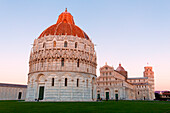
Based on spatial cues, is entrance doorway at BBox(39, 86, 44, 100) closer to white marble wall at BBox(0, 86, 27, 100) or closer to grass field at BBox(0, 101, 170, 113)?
grass field at BBox(0, 101, 170, 113)

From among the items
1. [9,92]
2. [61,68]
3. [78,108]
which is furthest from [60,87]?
[9,92]

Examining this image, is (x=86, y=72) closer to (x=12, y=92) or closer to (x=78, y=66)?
(x=78, y=66)

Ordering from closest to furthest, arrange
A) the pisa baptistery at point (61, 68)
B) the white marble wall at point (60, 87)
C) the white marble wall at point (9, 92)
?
the white marble wall at point (60, 87) → the pisa baptistery at point (61, 68) → the white marble wall at point (9, 92)

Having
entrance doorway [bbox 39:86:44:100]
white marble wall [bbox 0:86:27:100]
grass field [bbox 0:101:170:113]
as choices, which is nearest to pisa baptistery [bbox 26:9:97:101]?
entrance doorway [bbox 39:86:44:100]

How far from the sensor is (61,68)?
149ft

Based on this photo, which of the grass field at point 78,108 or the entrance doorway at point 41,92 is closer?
the grass field at point 78,108

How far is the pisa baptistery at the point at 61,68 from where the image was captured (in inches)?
1740

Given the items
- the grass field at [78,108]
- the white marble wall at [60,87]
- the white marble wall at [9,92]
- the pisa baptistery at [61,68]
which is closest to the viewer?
the grass field at [78,108]

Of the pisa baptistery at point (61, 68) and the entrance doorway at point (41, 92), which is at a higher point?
the pisa baptistery at point (61, 68)

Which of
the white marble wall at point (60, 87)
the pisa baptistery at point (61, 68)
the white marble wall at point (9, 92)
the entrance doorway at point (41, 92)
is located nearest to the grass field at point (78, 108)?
the white marble wall at point (60, 87)

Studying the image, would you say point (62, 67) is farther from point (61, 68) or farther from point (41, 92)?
point (41, 92)

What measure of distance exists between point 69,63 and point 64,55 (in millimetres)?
2742

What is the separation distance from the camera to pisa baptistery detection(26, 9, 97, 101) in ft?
145

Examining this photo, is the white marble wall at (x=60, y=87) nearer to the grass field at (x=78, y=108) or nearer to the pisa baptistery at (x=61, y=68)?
the pisa baptistery at (x=61, y=68)
